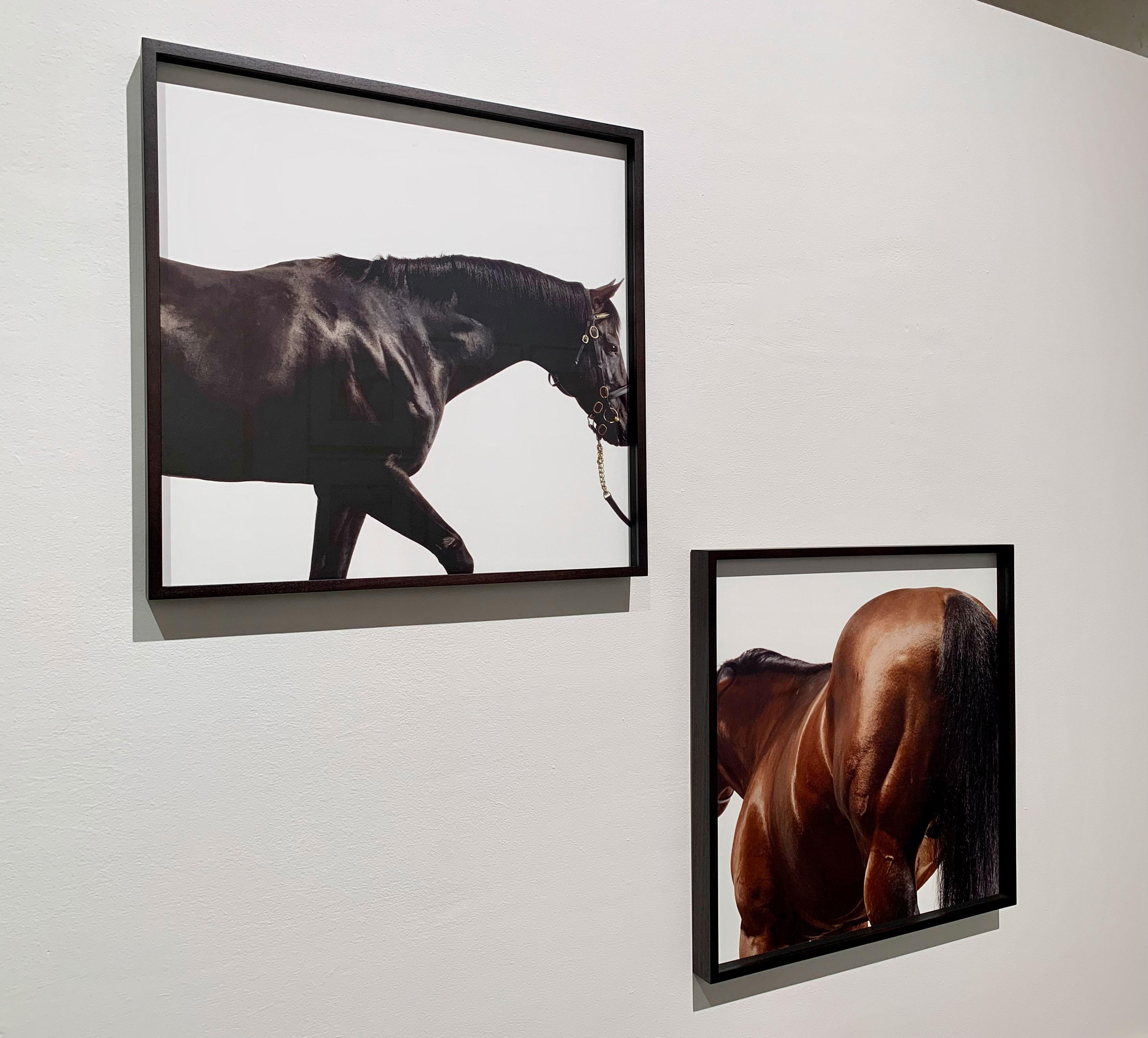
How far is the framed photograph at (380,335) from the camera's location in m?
0.79

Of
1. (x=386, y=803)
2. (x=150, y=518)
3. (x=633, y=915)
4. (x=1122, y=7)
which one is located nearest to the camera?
(x=150, y=518)

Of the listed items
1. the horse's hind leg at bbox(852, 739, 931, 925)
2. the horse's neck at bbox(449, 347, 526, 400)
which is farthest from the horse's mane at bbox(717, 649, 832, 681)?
the horse's neck at bbox(449, 347, 526, 400)

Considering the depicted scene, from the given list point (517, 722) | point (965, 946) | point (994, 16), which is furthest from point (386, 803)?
point (994, 16)

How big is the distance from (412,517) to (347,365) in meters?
0.14

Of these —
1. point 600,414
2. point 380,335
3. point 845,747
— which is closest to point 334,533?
point 380,335

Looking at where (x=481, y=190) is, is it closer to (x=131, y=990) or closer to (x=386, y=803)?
(x=386, y=803)

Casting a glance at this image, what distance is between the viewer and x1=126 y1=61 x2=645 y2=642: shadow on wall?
79cm

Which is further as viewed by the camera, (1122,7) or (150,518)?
(1122,7)

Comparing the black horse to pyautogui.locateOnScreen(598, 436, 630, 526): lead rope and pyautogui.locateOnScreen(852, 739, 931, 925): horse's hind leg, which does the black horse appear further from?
pyautogui.locateOnScreen(852, 739, 931, 925): horse's hind leg

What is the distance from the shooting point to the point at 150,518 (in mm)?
770

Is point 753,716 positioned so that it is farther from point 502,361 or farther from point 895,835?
point 502,361

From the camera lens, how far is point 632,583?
99 cm

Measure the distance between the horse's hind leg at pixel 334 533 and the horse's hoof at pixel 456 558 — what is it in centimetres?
8

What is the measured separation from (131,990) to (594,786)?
1.40ft
